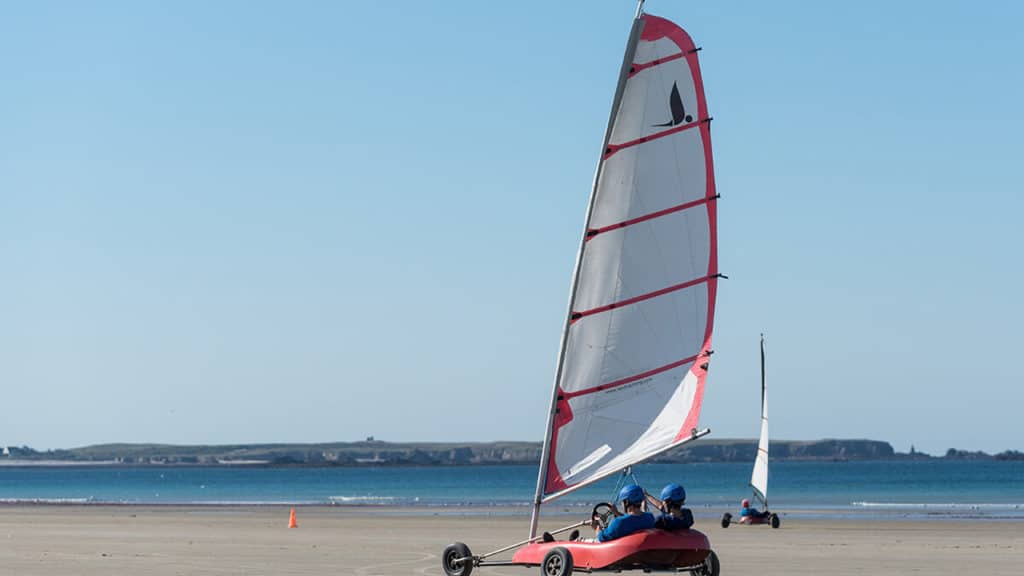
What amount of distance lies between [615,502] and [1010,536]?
2012 centimetres

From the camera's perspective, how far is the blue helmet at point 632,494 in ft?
52.5

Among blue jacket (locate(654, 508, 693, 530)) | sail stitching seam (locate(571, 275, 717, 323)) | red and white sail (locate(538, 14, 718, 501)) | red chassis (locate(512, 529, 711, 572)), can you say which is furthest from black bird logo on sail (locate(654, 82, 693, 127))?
red chassis (locate(512, 529, 711, 572))

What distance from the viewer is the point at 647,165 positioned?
16547 mm

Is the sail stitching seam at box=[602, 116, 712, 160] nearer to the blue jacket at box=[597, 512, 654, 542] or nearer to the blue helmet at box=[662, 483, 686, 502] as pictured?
the blue helmet at box=[662, 483, 686, 502]

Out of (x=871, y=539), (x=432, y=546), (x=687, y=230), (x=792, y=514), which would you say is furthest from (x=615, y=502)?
(x=792, y=514)

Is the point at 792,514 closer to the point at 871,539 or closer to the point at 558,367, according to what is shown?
the point at 871,539

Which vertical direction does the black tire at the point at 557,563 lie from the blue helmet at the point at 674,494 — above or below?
below

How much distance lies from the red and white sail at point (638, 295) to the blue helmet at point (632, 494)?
0.39m

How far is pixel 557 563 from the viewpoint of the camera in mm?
15938

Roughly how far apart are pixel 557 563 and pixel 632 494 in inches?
42.1

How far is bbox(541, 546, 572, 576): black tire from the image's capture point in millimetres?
15805

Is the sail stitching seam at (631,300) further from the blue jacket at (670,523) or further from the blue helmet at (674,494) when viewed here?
the blue jacket at (670,523)

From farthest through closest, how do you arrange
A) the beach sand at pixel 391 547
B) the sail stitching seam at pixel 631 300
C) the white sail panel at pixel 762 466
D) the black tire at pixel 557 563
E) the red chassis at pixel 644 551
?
1. the white sail panel at pixel 762 466
2. the beach sand at pixel 391 547
3. the sail stitching seam at pixel 631 300
4. the black tire at pixel 557 563
5. the red chassis at pixel 644 551

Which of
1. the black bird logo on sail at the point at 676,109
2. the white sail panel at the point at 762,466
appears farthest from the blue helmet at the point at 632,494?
the white sail panel at the point at 762,466
